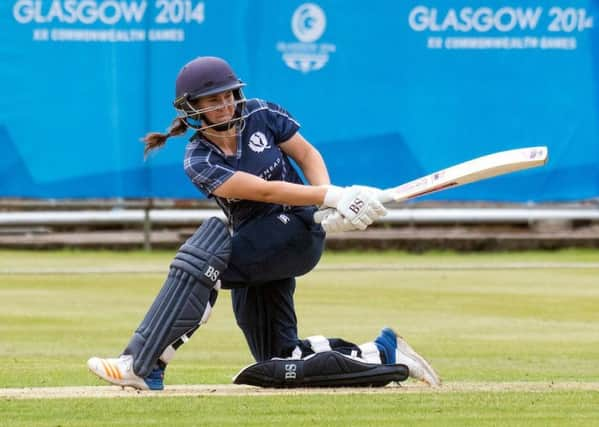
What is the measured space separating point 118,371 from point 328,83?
34.5 ft

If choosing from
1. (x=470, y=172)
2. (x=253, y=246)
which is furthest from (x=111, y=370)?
(x=470, y=172)

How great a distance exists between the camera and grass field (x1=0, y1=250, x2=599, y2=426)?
5891mm

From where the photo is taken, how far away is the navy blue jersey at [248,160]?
21.8ft

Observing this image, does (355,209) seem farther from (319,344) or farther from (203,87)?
(203,87)

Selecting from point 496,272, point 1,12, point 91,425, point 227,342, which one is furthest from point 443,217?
point 91,425

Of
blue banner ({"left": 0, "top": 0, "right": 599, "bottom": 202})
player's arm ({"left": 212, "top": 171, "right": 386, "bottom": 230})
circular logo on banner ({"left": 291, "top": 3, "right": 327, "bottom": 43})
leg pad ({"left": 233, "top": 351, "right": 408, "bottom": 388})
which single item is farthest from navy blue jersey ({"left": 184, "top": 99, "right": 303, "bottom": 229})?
circular logo on banner ({"left": 291, "top": 3, "right": 327, "bottom": 43})

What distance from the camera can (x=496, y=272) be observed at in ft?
48.2

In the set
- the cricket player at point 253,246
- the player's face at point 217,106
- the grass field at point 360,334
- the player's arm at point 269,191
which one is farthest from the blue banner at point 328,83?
the player's arm at point 269,191

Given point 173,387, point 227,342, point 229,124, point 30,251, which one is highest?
point 229,124

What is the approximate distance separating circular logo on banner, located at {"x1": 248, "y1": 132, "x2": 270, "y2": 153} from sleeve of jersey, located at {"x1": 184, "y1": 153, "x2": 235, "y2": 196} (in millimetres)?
175

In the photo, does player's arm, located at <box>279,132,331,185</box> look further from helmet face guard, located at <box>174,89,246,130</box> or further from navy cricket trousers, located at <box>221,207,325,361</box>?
helmet face guard, located at <box>174,89,246,130</box>

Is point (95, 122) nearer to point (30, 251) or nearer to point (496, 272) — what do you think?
point (30, 251)

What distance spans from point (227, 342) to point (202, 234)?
11.4 ft

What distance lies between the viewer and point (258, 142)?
6.80 meters
